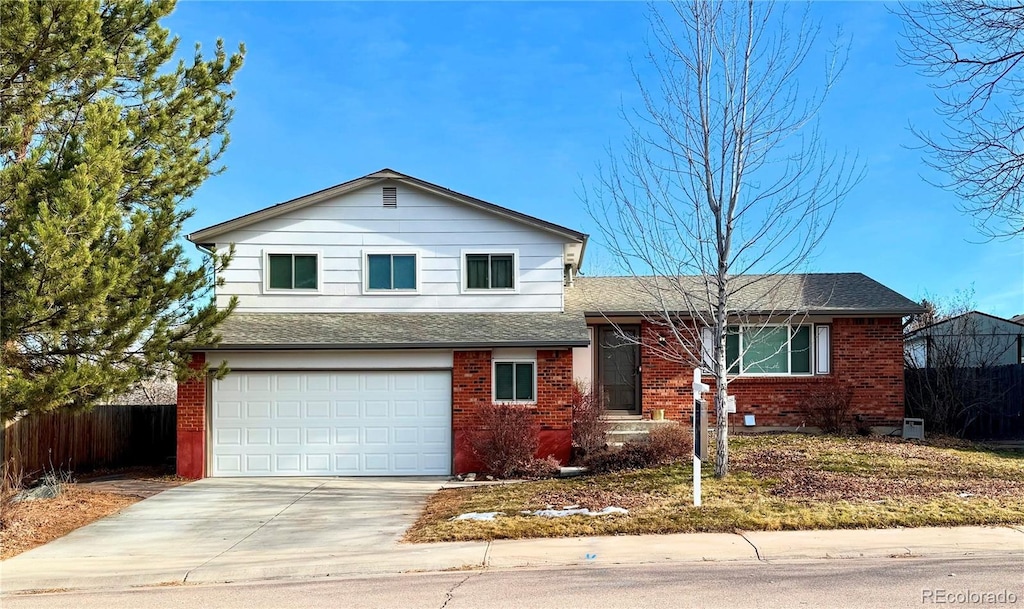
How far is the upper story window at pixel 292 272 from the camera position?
17250mm

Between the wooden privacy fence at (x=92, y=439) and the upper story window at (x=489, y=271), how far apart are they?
25.6 ft

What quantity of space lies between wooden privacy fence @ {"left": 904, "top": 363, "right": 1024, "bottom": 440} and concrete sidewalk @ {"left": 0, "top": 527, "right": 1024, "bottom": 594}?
10.5 m

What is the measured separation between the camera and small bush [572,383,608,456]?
1555 centimetres

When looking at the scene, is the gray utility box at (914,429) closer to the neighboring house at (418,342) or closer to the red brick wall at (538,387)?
the neighboring house at (418,342)

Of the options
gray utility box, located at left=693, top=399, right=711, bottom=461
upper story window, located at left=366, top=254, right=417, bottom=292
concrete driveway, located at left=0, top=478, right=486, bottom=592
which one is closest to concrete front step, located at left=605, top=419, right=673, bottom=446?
concrete driveway, located at left=0, top=478, right=486, bottom=592

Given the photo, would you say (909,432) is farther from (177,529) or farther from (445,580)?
(177,529)

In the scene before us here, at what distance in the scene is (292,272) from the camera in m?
17.2

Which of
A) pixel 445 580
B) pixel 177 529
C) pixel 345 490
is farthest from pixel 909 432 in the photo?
pixel 177 529

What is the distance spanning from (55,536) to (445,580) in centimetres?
643

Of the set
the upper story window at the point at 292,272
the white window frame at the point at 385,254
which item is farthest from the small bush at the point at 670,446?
the upper story window at the point at 292,272

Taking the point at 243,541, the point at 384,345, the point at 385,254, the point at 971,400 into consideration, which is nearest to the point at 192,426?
the point at 384,345

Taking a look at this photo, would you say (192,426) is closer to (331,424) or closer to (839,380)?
(331,424)

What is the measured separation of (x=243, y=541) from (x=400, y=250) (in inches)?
319

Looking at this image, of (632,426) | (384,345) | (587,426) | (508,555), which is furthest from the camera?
(632,426)
